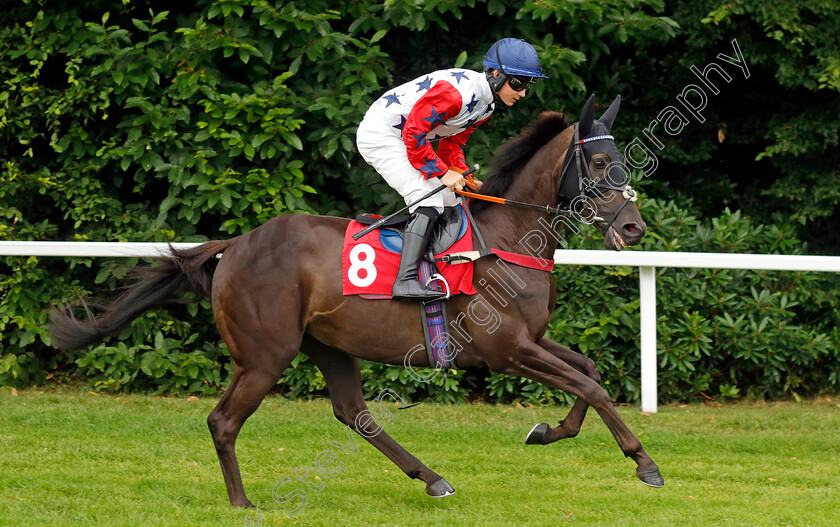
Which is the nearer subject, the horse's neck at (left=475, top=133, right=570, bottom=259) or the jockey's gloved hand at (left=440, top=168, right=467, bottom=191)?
the jockey's gloved hand at (left=440, top=168, right=467, bottom=191)

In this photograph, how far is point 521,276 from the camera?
4863 mm

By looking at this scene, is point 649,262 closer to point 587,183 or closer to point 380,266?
point 587,183

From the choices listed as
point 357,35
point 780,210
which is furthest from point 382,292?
point 780,210

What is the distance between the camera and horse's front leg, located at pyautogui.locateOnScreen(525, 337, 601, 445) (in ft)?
16.3

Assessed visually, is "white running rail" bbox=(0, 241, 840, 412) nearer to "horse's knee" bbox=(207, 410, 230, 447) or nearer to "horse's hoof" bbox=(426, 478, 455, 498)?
"horse's knee" bbox=(207, 410, 230, 447)

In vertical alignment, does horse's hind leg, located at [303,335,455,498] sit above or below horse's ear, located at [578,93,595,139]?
below

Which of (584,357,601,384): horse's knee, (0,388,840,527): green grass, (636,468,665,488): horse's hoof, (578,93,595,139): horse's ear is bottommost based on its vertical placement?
(0,388,840,527): green grass

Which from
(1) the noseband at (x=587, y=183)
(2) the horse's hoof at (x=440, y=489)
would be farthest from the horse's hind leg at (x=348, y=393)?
(1) the noseband at (x=587, y=183)

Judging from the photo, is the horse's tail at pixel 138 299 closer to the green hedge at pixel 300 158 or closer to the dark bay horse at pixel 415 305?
the dark bay horse at pixel 415 305

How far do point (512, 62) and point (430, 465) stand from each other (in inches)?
101

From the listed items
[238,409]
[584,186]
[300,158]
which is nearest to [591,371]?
[584,186]

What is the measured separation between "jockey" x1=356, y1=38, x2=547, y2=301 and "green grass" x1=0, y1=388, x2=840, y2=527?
50.8 inches

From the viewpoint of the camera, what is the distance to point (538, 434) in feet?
16.6

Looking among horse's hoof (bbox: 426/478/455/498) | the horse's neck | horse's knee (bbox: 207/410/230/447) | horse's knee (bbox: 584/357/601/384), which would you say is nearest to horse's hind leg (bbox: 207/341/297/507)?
horse's knee (bbox: 207/410/230/447)
